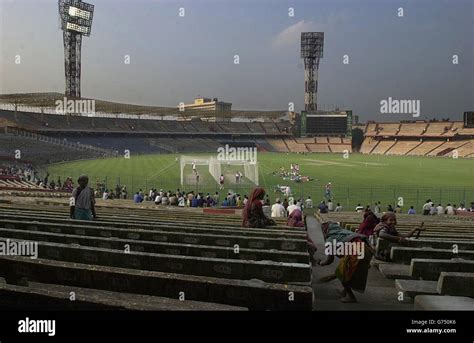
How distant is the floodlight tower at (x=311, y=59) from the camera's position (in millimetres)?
109250

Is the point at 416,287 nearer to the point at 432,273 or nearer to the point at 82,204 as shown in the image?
the point at 432,273

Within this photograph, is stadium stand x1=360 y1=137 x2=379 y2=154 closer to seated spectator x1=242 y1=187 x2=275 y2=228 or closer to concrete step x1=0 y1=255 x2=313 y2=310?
seated spectator x1=242 y1=187 x2=275 y2=228

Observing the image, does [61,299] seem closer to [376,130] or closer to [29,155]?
[29,155]

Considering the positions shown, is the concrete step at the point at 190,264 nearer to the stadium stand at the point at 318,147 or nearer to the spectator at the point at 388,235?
the spectator at the point at 388,235

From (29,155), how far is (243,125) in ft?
247

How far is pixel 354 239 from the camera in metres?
5.47

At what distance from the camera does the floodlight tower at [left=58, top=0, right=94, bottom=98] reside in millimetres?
77375

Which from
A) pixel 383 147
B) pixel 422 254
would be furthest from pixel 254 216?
pixel 383 147

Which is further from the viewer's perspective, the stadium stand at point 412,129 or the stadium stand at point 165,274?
the stadium stand at point 412,129

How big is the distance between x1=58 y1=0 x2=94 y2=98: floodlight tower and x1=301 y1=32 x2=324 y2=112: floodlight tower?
52.8m

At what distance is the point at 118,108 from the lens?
287 feet

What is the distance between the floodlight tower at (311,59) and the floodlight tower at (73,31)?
173ft

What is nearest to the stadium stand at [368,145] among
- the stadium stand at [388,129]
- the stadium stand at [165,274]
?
the stadium stand at [388,129]

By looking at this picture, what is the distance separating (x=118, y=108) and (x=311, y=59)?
168ft
